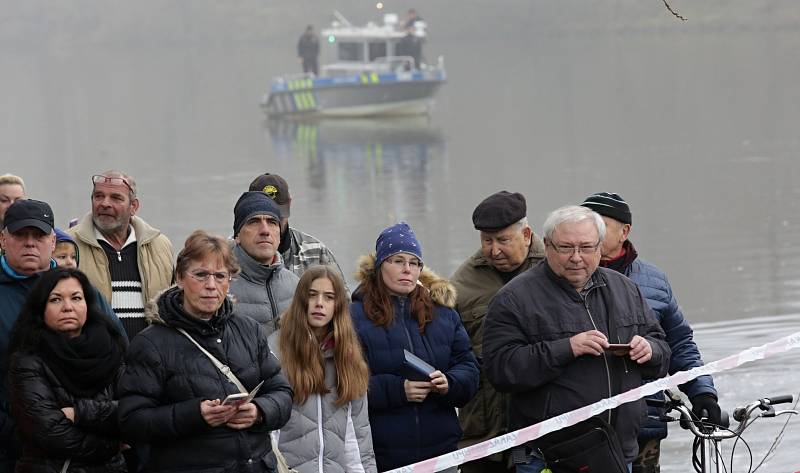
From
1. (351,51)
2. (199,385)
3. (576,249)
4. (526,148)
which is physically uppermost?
(351,51)

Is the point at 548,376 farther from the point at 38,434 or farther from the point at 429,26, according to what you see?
the point at 429,26

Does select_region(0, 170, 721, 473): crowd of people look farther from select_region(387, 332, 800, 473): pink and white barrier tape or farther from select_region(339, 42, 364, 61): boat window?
select_region(339, 42, 364, 61): boat window

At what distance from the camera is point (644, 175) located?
24.6 metres

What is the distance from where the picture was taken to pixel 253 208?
6027mm

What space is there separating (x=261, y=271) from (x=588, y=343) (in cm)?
164

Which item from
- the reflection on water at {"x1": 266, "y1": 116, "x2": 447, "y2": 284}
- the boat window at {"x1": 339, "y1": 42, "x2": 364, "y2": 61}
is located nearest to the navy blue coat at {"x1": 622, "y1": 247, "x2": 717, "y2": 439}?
the reflection on water at {"x1": 266, "y1": 116, "x2": 447, "y2": 284}

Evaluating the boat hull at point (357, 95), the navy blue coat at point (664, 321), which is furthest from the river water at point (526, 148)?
the navy blue coat at point (664, 321)

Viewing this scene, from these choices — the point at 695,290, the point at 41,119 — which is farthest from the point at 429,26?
the point at 695,290

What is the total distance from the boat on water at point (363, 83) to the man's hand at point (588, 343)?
35128 millimetres

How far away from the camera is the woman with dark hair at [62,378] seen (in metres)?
4.93

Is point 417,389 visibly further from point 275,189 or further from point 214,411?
point 275,189

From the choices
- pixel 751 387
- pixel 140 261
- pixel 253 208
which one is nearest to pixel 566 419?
pixel 253 208

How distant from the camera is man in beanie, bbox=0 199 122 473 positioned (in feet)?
17.4

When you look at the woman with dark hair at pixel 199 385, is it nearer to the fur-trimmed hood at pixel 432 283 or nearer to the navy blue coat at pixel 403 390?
the navy blue coat at pixel 403 390
